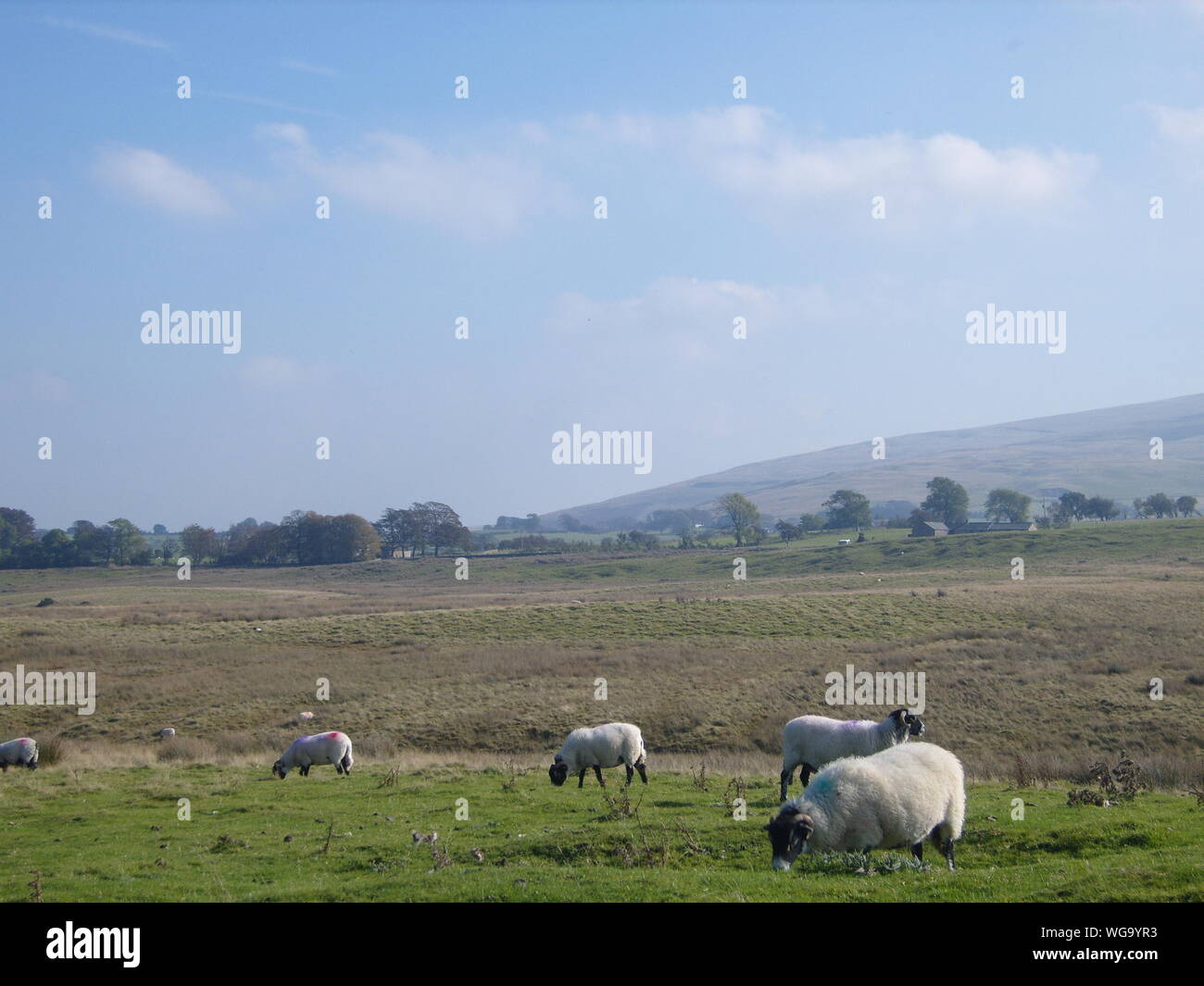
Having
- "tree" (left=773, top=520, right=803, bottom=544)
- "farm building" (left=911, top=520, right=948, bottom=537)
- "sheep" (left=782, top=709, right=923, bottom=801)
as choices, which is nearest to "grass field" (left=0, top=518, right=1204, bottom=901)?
"sheep" (left=782, top=709, right=923, bottom=801)

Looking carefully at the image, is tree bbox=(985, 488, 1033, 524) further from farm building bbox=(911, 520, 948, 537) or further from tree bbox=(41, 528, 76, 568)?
tree bbox=(41, 528, 76, 568)

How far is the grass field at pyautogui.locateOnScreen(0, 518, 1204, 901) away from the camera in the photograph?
12164 millimetres

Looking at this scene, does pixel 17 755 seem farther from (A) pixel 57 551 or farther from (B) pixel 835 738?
(A) pixel 57 551

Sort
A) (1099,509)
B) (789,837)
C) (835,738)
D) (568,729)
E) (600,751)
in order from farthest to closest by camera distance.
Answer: (1099,509) → (568,729) → (600,751) → (835,738) → (789,837)

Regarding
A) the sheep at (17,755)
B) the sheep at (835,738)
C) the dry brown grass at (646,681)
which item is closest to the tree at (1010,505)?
the dry brown grass at (646,681)

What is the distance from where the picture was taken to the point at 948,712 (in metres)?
31.9

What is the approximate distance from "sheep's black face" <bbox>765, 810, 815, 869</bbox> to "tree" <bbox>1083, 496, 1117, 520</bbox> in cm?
18334

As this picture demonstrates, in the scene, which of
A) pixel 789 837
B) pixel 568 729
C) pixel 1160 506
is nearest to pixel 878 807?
pixel 789 837

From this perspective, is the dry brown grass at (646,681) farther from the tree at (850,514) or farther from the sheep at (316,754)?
the tree at (850,514)

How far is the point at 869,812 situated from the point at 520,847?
214 inches

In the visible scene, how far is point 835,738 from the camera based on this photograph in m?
18.0

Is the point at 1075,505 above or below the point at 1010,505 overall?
below
